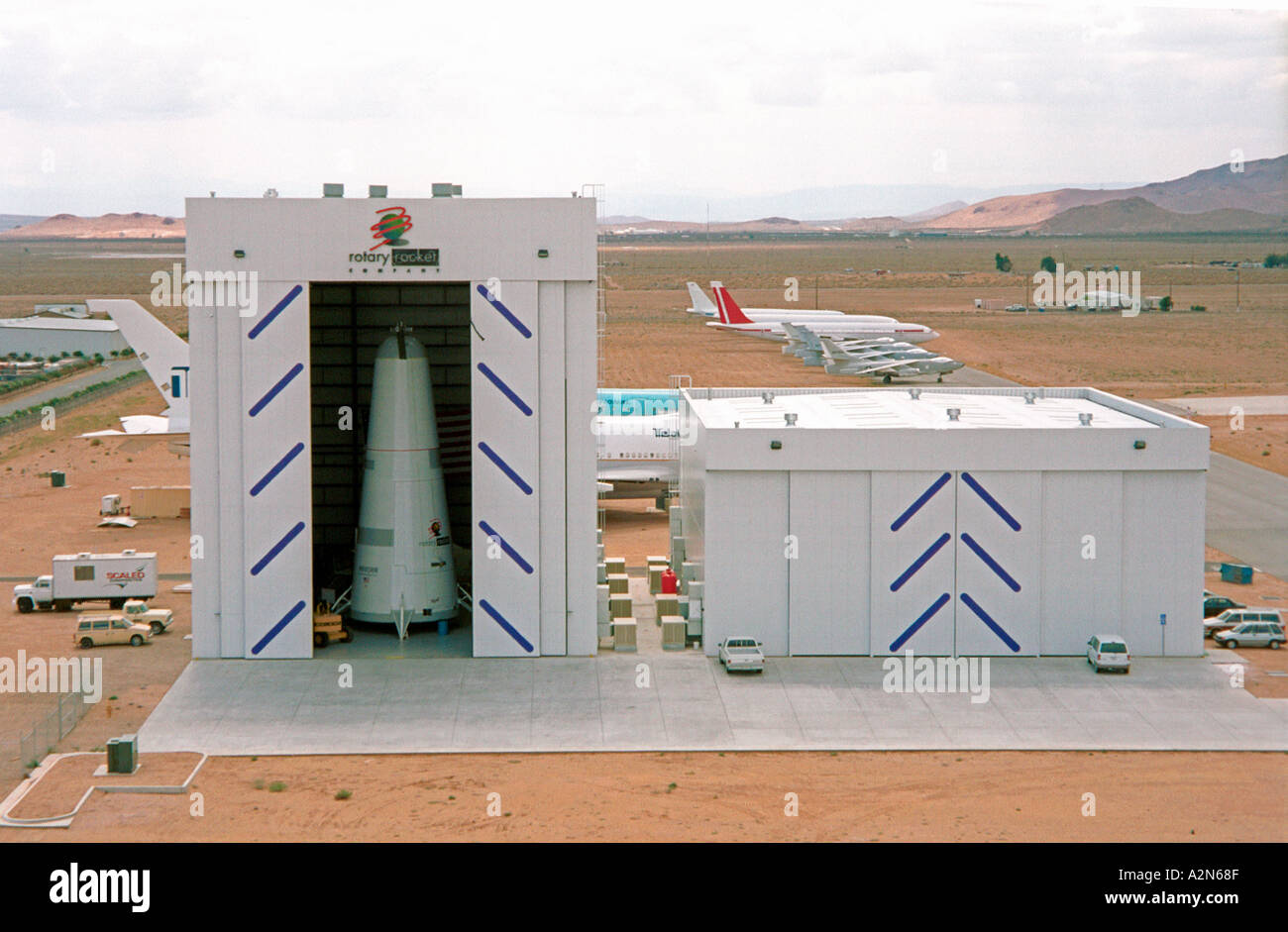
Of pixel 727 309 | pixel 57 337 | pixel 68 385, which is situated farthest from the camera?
pixel 57 337

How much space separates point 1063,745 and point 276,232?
22609 mm

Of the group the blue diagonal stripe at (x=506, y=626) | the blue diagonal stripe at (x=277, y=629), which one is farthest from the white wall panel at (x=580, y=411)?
the blue diagonal stripe at (x=277, y=629)

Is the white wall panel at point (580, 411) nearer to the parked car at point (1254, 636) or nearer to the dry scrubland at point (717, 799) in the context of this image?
the dry scrubland at point (717, 799)

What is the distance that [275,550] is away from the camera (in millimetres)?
37469

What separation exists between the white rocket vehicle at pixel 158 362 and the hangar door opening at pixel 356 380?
17679 mm

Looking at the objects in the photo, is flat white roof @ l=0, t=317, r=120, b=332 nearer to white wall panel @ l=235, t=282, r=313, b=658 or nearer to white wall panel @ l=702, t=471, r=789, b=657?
white wall panel @ l=235, t=282, r=313, b=658

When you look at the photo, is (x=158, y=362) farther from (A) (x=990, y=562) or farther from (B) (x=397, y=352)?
(A) (x=990, y=562)

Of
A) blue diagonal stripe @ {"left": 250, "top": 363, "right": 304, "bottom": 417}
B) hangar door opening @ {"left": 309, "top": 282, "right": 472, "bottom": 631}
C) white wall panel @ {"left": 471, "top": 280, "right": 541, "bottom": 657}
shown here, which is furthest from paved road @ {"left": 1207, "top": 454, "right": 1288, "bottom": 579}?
blue diagonal stripe @ {"left": 250, "top": 363, "right": 304, "bottom": 417}

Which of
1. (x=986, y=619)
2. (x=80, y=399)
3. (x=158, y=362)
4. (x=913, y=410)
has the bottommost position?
(x=986, y=619)

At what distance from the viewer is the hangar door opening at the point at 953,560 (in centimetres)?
→ 3784

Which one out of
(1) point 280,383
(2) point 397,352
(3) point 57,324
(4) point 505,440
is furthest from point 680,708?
(3) point 57,324

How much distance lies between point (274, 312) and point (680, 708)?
566 inches

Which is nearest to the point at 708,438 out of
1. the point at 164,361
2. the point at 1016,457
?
the point at 1016,457

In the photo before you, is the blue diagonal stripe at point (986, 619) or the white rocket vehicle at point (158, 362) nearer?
the blue diagonal stripe at point (986, 619)
